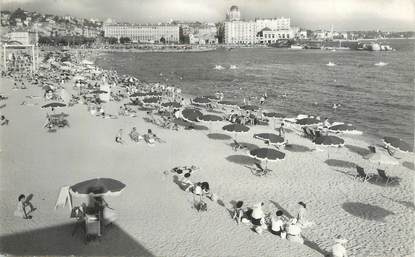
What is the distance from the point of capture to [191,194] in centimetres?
1303

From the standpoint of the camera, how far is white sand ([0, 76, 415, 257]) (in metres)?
10.0

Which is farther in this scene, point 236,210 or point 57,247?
point 236,210

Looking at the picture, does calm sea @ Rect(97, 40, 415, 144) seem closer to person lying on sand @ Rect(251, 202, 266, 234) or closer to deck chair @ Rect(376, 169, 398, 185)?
deck chair @ Rect(376, 169, 398, 185)

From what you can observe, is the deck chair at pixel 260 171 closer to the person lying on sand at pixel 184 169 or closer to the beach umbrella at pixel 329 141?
the person lying on sand at pixel 184 169

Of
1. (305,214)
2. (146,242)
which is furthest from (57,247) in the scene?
(305,214)

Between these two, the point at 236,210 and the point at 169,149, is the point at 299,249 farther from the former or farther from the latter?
the point at 169,149

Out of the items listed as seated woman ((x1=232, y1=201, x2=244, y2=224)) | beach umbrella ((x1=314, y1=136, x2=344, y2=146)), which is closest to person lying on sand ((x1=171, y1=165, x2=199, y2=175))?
seated woman ((x1=232, y1=201, x2=244, y2=224))

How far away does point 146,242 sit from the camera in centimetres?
1002

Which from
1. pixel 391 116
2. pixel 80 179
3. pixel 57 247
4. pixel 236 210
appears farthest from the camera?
pixel 391 116

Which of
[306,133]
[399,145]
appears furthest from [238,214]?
[306,133]

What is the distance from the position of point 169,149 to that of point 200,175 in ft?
11.3

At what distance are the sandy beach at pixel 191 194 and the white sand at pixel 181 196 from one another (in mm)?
29

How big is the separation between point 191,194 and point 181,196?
1.05 ft

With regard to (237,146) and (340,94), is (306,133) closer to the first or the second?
(237,146)
